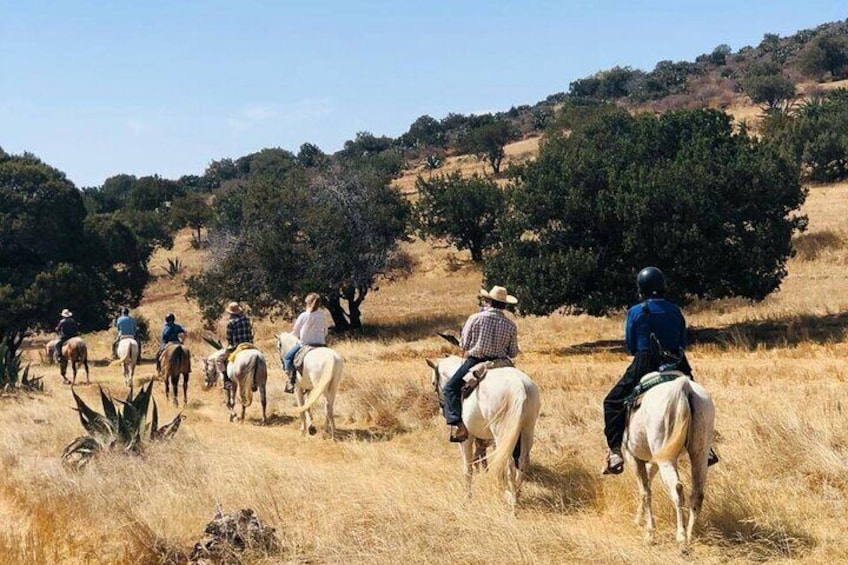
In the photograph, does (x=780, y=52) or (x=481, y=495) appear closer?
(x=481, y=495)

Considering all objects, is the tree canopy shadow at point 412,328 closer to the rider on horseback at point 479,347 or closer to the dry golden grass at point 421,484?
the dry golden grass at point 421,484

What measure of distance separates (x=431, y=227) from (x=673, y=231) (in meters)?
25.6

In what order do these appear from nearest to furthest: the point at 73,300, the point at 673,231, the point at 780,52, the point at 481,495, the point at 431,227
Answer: the point at 481,495 < the point at 673,231 < the point at 73,300 < the point at 431,227 < the point at 780,52

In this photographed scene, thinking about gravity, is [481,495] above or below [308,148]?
below

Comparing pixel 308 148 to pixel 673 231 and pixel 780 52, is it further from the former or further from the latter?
pixel 673 231

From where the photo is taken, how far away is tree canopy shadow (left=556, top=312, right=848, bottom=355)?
19.7 metres

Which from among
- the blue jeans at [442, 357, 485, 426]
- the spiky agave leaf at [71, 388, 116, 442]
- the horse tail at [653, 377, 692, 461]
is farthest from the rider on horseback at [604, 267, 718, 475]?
the spiky agave leaf at [71, 388, 116, 442]

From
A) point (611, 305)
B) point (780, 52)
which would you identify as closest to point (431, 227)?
point (611, 305)

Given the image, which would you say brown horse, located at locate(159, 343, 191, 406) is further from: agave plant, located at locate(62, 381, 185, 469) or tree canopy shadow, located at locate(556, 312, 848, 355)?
tree canopy shadow, located at locate(556, 312, 848, 355)

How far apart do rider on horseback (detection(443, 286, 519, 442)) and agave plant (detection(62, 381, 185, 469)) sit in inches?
193

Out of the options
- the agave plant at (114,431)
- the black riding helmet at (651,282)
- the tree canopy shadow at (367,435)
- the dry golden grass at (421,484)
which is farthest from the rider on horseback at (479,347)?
the agave plant at (114,431)

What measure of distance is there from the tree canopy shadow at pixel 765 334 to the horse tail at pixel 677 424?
45.7 feet

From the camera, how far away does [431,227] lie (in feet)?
152

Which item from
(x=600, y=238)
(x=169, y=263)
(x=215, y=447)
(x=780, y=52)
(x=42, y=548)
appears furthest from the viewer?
(x=780, y=52)
